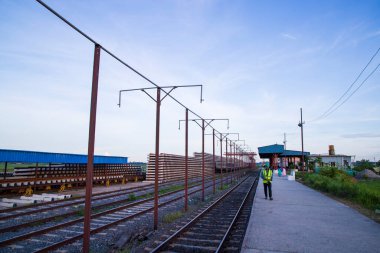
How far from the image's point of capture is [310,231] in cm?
871

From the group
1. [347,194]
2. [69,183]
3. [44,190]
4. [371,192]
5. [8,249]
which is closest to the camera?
[8,249]

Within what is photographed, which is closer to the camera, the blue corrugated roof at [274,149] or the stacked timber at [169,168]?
the stacked timber at [169,168]

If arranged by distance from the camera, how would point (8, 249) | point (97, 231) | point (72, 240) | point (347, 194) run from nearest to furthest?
point (8, 249), point (72, 240), point (97, 231), point (347, 194)

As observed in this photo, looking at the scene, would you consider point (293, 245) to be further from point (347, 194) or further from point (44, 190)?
point (44, 190)

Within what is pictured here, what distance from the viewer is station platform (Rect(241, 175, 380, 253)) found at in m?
7.09

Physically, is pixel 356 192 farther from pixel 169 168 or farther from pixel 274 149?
pixel 274 149

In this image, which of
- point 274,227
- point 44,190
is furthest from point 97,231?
point 44,190

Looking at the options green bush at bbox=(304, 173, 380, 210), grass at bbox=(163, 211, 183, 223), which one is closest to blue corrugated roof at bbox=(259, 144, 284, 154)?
green bush at bbox=(304, 173, 380, 210)

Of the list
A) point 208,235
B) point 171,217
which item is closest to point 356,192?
point 171,217

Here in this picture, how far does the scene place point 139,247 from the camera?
23.9 feet

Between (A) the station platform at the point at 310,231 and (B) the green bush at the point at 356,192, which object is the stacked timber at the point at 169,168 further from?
(A) the station platform at the point at 310,231

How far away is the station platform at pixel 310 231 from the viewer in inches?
279

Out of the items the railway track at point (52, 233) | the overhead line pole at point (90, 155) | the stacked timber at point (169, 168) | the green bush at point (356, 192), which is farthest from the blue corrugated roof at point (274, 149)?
the overhead line pole at point (90, 155)

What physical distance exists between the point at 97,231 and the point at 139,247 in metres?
2.24
